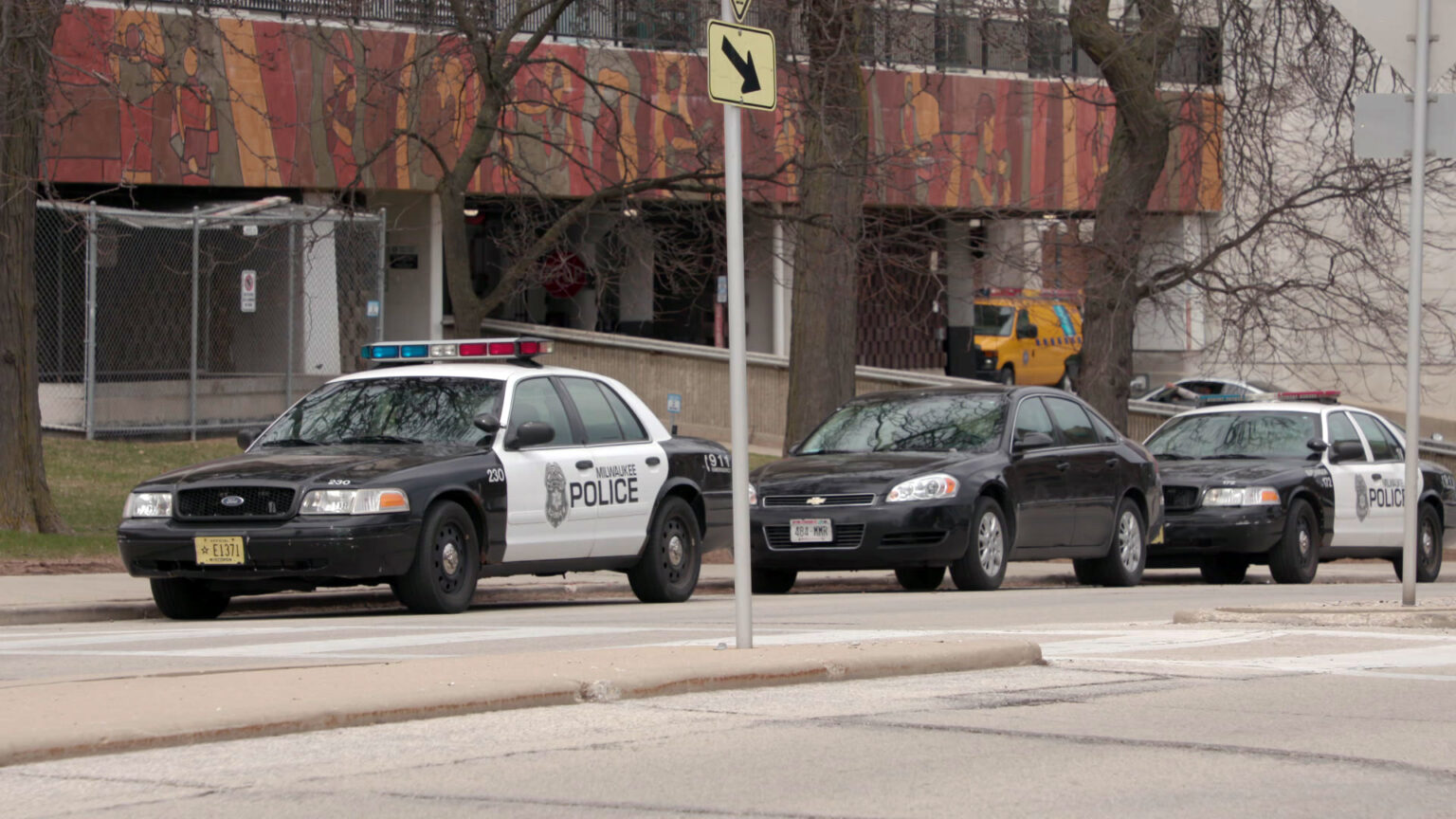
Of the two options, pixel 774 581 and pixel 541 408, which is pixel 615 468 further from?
pixel 774 581

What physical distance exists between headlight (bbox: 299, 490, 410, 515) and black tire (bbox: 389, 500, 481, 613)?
13.1 inches

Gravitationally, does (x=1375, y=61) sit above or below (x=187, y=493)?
above

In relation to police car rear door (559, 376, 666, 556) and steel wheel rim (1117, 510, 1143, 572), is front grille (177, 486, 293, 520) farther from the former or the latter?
steel wheel rim (1117, 510, 1143, 572)

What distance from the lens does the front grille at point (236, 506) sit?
11203 millimetres

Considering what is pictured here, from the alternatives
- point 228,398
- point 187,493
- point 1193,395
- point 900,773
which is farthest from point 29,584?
point 1193,395

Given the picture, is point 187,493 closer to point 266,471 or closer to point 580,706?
point 266,471

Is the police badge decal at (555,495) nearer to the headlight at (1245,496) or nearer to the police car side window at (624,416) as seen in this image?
the police car side window at (624,416)

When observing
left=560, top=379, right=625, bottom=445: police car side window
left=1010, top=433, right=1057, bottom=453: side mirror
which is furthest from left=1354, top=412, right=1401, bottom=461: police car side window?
left=560, top=379, right=625, bottom=445: police car side window

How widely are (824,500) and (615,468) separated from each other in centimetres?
190

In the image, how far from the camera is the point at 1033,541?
15422 mm

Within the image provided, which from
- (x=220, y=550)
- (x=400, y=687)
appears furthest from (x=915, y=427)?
(x=400, y=687)

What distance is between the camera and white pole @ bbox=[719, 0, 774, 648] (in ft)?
27.7

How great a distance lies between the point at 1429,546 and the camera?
19.5 metres

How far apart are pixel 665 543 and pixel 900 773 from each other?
7736mm
